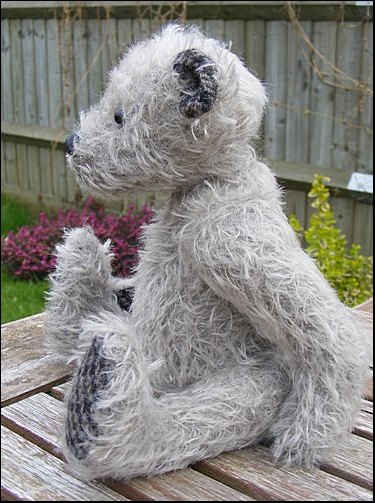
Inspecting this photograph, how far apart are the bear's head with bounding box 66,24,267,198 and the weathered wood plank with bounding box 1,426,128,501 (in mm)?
394

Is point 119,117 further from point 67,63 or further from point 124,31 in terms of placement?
point 67,63

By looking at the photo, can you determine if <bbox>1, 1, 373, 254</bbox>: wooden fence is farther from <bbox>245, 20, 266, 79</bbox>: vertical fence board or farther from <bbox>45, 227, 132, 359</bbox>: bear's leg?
<bbox>45, 227, 132, 359</bbox>: bear's leg

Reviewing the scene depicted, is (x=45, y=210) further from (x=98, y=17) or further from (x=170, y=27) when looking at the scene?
(x=170, y=27)

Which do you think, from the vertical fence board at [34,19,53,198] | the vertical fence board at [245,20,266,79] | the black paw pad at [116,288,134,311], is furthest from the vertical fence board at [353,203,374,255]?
the vertical fence board at [34,19,53,198]

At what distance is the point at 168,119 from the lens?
3.08ft

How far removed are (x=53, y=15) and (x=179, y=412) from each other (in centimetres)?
340

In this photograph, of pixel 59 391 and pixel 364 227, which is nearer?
pixel 59 391

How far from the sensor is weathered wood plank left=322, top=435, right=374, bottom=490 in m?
0.98

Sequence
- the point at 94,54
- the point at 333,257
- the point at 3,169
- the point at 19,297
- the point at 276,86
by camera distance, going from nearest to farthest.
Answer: the point at 333,257 → the point at 19,297 → the point at 276,86 → the point at 94,54 → the point at 3,169

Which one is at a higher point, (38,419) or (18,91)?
(18,91)

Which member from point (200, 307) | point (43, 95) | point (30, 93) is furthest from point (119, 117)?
point (30, 93)

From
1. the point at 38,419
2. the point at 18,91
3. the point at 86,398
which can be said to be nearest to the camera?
the point at 86,398

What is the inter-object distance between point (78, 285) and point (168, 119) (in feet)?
1.24

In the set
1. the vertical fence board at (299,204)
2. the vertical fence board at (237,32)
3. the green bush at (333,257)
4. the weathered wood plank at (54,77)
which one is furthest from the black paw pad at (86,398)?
the weathered wood plank at (54,77)
